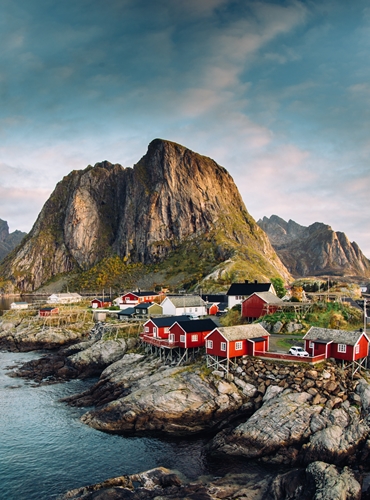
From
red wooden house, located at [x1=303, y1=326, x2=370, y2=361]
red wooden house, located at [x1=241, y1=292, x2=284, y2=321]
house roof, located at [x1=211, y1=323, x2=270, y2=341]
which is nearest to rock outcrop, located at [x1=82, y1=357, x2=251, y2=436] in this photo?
house roof, located at [x1=211, y1=323, x2=270, y2=341]

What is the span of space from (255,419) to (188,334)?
18988mm

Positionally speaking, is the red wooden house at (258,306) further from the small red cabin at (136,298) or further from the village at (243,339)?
the small red cabin at (136,298)

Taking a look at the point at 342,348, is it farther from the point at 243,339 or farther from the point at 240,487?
the point at 240,487

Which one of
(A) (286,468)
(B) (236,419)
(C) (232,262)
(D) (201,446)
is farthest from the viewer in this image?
(C) (232,262)

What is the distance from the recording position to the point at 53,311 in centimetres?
10338

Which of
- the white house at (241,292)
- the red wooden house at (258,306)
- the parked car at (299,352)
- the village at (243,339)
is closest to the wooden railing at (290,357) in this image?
the village at (243,339)

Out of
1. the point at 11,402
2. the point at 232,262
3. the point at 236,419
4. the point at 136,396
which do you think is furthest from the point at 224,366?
the point at 232,262

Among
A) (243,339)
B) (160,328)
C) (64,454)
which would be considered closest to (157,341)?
(160,328)

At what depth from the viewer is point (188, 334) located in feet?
173

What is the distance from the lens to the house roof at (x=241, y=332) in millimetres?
44812

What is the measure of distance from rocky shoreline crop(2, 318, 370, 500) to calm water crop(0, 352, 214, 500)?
1.95 meters

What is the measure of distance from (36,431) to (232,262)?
402 feet

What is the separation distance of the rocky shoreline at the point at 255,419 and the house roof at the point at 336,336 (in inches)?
110

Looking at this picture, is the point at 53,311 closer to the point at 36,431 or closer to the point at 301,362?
the point at 36,431
